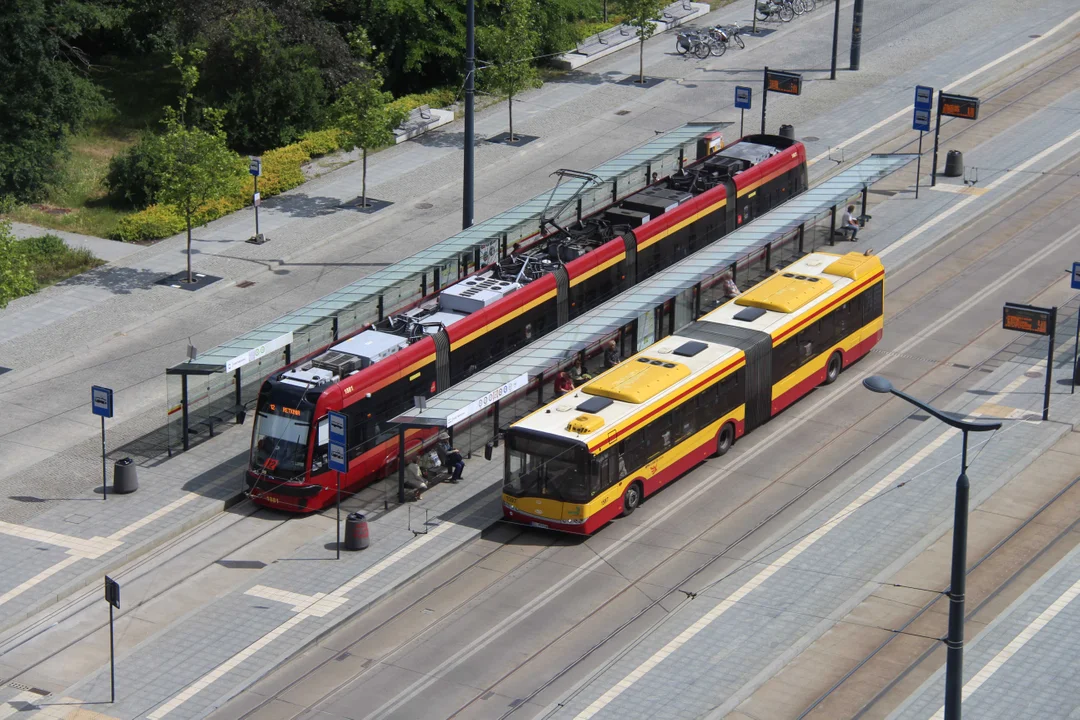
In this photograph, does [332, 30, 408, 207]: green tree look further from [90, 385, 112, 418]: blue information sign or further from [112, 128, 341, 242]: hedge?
[90, 385, 112, 418]: blue information sign

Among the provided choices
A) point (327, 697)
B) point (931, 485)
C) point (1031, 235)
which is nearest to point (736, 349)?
point (931, 485)

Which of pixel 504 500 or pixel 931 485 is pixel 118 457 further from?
pixel 931 485

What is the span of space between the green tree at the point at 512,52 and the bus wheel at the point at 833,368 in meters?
19.7

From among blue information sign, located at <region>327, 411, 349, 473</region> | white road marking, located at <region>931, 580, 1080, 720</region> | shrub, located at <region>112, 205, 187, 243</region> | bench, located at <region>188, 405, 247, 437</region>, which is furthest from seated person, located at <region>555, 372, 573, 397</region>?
shrub, located at <region>112, 205, 187, 243</region>

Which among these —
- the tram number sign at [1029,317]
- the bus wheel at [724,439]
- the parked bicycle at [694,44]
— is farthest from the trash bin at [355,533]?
the parked bicycle at [694,44]

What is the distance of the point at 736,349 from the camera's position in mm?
38844

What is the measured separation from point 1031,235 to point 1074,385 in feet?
37.5

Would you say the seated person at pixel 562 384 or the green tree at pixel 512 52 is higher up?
the green tree at pixel 512 52

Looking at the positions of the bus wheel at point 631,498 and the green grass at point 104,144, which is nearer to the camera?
the bus wheel at point 631,498

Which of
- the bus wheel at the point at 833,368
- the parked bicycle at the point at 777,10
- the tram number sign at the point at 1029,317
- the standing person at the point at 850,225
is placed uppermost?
the parked bicycle at the point at 777,10

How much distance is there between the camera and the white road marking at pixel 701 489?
30.6 m

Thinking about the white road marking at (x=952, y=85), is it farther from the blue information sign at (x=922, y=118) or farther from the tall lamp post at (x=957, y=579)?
the tall lamp post at (x=957, y=579)

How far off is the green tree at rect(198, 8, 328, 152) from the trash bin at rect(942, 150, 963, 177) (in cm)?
2139

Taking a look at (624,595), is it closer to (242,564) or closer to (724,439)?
(724,439)
